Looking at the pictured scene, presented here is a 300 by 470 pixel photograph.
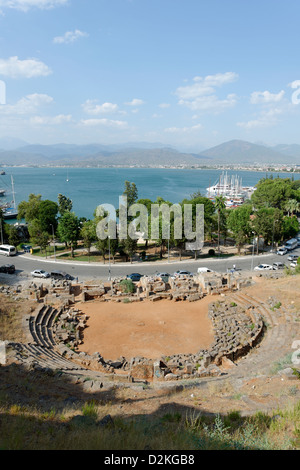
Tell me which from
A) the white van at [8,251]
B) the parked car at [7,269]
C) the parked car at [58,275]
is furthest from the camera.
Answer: the white van at [8,251]

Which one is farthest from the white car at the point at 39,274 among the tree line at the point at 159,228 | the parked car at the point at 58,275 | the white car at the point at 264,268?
the white car at the point at 264,268

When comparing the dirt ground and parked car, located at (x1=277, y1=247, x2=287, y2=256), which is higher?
parked car, located at (x1=277, y1=247, x2=287, y2=256)

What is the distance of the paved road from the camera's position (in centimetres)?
3400

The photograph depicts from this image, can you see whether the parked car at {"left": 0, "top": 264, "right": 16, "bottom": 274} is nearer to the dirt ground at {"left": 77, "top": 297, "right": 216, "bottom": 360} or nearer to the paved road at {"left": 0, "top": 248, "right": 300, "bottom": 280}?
the paved road at {"left": 0, "top": 248, "right": 300, "bottom": 280}

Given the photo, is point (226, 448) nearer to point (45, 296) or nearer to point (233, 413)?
point (233, 413)

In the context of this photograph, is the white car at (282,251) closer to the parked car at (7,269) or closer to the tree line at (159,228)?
the tree line at (159,228)

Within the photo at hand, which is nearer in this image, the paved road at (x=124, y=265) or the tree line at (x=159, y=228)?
the paved road at (x=124, y=265)

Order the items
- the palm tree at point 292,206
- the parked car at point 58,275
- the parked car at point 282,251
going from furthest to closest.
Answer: the palm tree at point 292,206, the parked car at point 282,251, the parked car at point 58,275

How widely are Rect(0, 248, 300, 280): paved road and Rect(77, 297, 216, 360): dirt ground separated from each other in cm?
917

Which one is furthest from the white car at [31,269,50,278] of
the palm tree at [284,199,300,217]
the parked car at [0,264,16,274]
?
the palm tree at [284,199,300,217]

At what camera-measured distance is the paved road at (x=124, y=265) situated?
34.0 m

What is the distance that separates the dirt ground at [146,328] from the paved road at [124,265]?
9.17 m

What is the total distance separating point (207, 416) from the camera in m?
9.09

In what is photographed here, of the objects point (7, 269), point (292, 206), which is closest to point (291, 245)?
point (292, 206)
